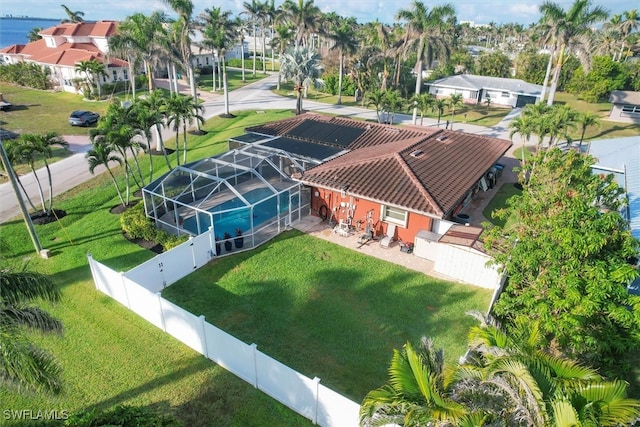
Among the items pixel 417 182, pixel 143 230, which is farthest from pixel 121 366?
pixel 417 182

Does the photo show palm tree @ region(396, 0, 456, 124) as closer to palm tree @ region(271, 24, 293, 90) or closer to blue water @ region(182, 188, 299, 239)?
palm tree @ region(271, 24, 293, 90)

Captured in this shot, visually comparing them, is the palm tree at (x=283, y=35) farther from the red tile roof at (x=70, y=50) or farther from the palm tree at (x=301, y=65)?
the red tile roof at (x=70, y=50)

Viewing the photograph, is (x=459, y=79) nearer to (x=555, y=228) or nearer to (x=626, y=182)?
(x=626, y=182)

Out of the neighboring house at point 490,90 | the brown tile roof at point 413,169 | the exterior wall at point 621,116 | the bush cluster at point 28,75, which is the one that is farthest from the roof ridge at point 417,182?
the bush cluster at point 28,75

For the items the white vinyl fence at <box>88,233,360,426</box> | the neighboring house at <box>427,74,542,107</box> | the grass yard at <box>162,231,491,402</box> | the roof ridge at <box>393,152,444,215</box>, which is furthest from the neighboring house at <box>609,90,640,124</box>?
the white vinyl fence at <box>88,233,360,426</box>

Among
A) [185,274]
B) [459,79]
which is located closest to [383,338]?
[185,274]
